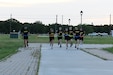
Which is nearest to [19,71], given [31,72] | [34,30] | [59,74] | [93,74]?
[31,72]

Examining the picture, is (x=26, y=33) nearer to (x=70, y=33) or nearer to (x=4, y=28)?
(x=70, y=33)

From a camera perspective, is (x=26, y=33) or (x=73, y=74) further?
(x=26, y=33)

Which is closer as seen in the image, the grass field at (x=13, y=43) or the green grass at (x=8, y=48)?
the green grass at (x=8, y=48)

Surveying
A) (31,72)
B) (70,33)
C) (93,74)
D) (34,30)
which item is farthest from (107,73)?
(34,30)

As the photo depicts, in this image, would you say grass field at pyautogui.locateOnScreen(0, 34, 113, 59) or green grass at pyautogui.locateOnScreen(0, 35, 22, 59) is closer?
green grass at pyautogui.locateOnScreen(0, 35, 22, 59)

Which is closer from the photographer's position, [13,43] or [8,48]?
[8,48]

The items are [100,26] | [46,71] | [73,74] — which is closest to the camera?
[73,74]

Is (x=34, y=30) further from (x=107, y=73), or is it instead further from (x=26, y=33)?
(x=107, y=73)

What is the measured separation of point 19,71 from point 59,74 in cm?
187

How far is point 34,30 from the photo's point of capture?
142250 mm

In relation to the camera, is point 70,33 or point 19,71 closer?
point 19,71

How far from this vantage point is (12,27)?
143250 mm

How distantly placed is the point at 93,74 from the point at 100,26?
150 m

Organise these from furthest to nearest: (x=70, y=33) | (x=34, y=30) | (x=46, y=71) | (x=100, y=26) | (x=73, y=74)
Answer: (x=100, y=26), (x=34, y=30), (x=70, y=33), (x=46, y=71), (x=73, y=74)
